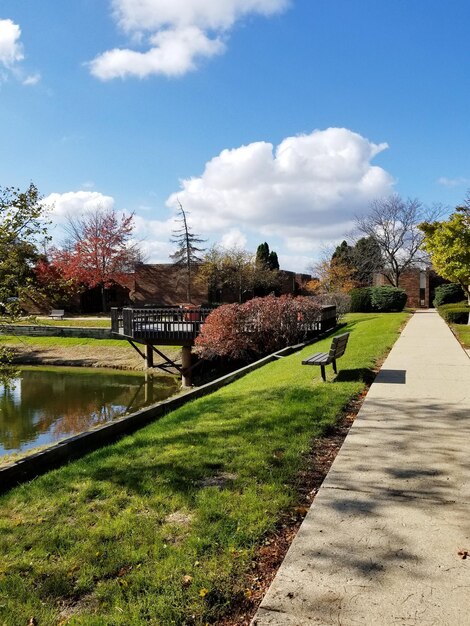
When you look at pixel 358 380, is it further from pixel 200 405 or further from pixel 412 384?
pixel 200 405

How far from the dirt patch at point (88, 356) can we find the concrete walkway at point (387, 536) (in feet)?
67.5

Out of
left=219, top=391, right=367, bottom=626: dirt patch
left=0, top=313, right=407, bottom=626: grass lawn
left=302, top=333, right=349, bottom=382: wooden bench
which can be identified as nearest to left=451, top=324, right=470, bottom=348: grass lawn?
left=302, top=333, right=349, bottom=382: wooden bench

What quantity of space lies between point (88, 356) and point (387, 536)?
27.1m

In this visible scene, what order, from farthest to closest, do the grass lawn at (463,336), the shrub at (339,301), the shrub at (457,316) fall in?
the shrub at (339,301)
the shrub at (457,316)
the grass lawn at (463,336)

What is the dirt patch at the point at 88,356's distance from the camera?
26.6 m

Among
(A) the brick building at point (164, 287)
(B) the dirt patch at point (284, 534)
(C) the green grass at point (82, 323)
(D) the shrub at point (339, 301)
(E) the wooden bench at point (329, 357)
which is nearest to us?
(B) the dirt patch at point (284, 534)

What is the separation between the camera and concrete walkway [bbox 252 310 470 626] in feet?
8.80

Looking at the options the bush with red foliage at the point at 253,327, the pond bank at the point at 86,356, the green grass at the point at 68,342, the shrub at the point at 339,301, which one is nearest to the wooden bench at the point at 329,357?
the bush with red foliage at the point at 253,327

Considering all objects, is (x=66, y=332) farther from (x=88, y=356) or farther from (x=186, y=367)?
(x=186, y=367)

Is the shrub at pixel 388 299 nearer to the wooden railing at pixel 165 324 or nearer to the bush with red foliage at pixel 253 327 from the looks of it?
the bush with red foliage at pixel 253 327

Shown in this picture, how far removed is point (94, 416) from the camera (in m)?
15.8

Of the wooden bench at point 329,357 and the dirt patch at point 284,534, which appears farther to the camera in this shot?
the wooden bench at point 329,357

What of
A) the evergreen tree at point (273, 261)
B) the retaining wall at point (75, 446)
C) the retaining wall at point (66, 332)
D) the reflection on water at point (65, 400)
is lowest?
the reflection on water at point (65, 400)

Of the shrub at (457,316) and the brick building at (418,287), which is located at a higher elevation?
the brick building at (418,287)
